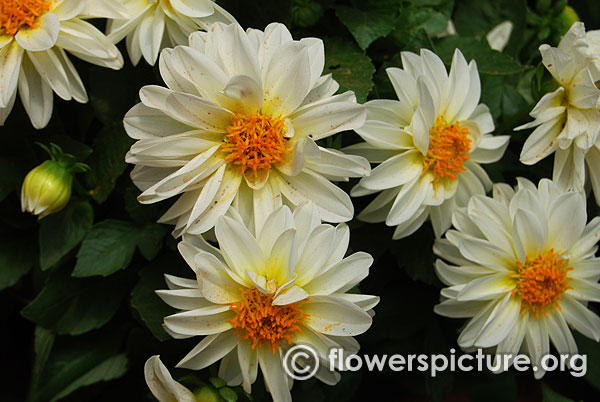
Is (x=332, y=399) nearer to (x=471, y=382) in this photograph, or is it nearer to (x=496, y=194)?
(x=471, y=382)

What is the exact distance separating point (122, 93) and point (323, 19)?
31 cm

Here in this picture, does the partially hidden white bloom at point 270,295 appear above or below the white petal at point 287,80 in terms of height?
below

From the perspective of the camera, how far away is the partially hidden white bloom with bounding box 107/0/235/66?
74 cm

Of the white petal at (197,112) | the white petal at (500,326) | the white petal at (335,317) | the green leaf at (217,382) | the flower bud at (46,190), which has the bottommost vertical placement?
the white petal at (500,326)

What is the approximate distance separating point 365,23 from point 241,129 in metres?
0.29

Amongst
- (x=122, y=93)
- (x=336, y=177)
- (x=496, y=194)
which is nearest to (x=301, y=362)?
(x=336, y=177)

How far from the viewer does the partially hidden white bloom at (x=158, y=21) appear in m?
0.74

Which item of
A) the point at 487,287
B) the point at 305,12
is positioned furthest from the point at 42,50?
the point at 487,287

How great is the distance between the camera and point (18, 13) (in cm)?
71

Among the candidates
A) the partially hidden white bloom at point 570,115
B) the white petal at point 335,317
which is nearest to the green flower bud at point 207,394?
the white petal at point 335,317

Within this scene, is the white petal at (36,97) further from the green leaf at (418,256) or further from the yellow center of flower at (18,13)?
the green leaf at (418,256)

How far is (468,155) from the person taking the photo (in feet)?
2.60

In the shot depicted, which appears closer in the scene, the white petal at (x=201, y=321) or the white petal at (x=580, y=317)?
the white petal at (x=201, y=321)

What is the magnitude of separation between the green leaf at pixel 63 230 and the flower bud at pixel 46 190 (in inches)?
2.3
